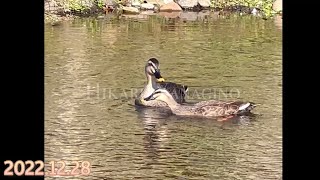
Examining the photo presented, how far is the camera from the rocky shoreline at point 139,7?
75.4 feet

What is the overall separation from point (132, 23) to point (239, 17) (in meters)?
4.28

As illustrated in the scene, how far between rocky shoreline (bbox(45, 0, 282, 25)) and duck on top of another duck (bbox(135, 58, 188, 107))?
35.0 ft

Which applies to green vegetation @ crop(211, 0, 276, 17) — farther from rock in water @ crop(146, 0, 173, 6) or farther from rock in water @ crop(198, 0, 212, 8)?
rock in water @ crop(146, 0, 173, 6)

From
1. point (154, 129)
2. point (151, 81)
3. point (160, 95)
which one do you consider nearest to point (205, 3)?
point (151, 81)

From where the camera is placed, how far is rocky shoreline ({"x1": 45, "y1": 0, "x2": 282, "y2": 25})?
23.0m

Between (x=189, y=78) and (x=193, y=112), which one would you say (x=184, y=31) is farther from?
(x=193, y=112)

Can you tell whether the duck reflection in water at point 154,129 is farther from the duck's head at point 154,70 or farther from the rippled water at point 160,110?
the duck's head at point 154,70

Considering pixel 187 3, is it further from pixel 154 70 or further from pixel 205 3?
pixel 154 70

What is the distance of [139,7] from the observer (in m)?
26.4

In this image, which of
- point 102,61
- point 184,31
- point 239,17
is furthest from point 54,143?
point 239,17

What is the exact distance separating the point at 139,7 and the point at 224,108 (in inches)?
627

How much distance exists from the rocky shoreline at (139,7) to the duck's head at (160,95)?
11229mm

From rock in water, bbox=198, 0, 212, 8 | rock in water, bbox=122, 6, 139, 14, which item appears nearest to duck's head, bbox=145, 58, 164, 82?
rock in water, bbox=122, 6, 139, 14

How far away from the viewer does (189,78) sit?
13359mm
